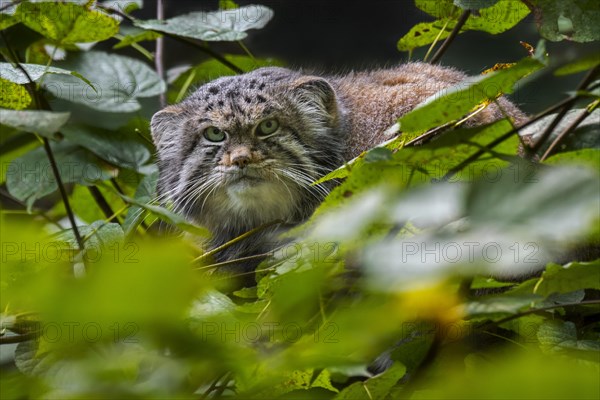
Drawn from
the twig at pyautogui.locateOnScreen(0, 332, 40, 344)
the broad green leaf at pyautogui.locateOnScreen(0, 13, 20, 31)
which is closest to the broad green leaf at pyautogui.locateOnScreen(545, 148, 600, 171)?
the twig at pyautogui.locateOnScreen(0, 332, 40, 344)

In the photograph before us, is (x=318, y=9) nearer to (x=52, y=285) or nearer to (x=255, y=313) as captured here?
(x=255, y=313)

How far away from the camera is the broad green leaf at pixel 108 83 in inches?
83.5

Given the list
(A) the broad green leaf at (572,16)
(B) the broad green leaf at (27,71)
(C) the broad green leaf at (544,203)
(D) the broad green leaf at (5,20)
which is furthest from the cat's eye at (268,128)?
(C) the broad green leaf at (544,203)

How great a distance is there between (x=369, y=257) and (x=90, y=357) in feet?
0.65

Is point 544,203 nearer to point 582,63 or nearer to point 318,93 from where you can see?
point 582,63

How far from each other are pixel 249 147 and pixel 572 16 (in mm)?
1281

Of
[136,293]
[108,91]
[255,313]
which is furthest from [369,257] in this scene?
[108,91]

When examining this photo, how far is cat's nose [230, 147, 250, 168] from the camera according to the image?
2312 mm

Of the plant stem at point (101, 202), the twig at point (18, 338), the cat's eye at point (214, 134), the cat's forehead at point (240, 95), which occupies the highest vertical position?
the cat's forehead at point (240, 95)

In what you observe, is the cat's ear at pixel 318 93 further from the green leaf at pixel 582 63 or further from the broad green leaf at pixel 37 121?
the broad green leaf at pixel 37 121

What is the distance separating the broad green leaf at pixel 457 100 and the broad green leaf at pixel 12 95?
0.88 meters

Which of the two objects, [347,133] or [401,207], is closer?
[401,207]

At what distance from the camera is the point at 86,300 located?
392mm

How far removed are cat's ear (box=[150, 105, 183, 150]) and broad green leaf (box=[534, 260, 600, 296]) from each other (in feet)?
5.68
